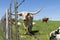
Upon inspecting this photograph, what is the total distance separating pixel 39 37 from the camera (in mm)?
14594

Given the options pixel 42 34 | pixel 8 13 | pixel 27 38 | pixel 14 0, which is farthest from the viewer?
pixel 42 34

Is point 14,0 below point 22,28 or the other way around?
the other way around

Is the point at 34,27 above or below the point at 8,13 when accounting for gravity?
below

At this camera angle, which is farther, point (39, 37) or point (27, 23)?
point (27, 23)

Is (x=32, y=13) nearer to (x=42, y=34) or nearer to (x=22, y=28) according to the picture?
(x=22, y=28)

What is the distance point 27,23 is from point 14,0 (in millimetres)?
11064

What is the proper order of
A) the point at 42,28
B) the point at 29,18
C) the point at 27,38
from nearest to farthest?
the point at 27,38 → the point at 42,28 → the point at 29,18

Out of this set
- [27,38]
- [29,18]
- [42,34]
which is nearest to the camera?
[27,38]

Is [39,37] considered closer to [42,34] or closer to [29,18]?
[42,34]

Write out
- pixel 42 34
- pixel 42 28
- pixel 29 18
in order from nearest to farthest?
pixel 42 34 → pixel 42 28 → pixel 29 18

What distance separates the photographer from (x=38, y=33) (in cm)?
1598

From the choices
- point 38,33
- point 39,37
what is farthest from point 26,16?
point 39,37

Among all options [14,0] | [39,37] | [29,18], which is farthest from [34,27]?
[14,0]

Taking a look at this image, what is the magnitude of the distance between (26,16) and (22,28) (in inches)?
37.5
